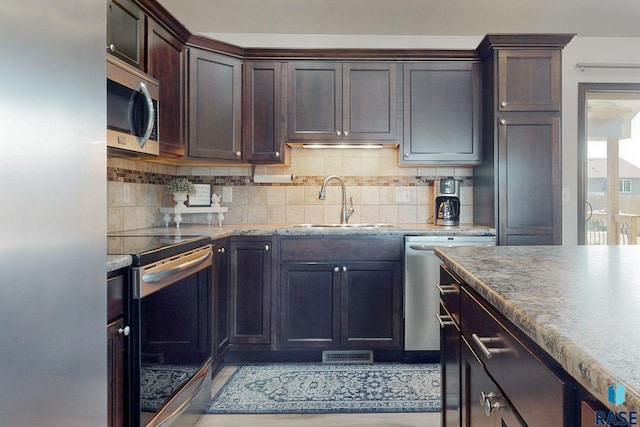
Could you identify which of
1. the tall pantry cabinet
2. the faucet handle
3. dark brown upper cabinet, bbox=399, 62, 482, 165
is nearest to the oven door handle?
the faucet handle

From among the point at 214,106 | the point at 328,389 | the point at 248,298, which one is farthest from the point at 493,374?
the point at 214,106

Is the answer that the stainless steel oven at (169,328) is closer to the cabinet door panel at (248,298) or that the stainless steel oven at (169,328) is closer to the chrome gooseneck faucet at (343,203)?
the cabinet door panel at (248,298)

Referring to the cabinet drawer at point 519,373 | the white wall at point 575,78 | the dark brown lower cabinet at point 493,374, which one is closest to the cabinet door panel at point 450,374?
the dark brown lower cabinet at point 493,374

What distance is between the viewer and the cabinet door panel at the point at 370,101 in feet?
9.39

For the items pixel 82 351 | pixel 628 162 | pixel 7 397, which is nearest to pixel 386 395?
pixel 82 351

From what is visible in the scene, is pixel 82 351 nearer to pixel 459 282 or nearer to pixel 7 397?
pixel 7 397

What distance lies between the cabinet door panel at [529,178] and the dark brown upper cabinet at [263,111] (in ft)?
5.18

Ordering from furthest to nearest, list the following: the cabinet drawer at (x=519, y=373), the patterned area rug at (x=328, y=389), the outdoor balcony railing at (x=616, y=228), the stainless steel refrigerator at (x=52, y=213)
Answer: the outdoor balcony railing at (x=616, y=228) < the patterned area rug at (x=328, y=389) < the stainless steel refrigerator at (x=52, y=213) < the cabinet drawer at (x=519, y=373)

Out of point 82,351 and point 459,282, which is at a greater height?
point 459,282

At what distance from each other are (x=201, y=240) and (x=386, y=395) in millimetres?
1351

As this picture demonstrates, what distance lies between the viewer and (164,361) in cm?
156

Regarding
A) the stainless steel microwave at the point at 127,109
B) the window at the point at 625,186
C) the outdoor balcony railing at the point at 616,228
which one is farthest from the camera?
the window at the point at 625,186

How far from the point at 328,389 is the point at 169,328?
3.58 feet

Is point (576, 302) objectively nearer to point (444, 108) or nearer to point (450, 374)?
point (450, 374)
